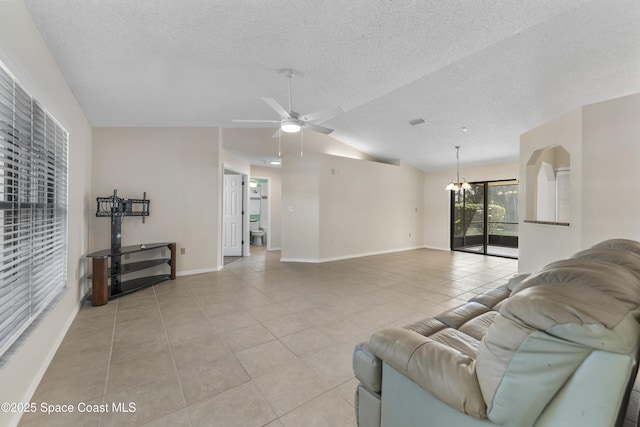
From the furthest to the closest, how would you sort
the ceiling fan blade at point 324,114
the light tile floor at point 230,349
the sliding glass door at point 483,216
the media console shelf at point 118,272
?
1. the sliding glass door at point 483,216
2. the media console shelf at point 118,272
3. the ceiling fan blade at point 324,114
4. the light tile floor at point 230,349

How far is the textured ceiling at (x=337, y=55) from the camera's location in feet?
7.05

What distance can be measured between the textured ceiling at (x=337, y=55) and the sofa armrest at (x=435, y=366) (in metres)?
2.39

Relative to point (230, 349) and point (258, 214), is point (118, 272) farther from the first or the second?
point (258, 214)

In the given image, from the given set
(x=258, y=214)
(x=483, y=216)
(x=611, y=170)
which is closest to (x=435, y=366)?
(x=611, y=170)

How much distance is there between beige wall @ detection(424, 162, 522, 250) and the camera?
764 centimetres

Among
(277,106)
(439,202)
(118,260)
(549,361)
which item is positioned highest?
(277,106)

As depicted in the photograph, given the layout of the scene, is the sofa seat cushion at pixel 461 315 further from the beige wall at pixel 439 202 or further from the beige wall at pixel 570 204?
the beige wall at pixel 439 202

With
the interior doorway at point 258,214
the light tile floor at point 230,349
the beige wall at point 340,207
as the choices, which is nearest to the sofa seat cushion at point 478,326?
the light tile floor at point 230,349

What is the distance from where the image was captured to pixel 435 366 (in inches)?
42.4

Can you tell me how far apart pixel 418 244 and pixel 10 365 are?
28.5ft

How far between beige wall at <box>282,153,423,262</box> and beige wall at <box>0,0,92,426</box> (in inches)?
141

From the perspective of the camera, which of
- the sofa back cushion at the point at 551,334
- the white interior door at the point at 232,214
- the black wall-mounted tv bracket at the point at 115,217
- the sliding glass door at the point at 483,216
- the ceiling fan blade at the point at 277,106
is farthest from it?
the sliding glass door at the point at 483,216

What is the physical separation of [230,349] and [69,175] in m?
2.63

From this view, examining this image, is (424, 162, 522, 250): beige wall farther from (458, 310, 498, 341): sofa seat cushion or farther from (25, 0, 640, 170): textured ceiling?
(458, 310, 498, 341): sofa seat cushion
